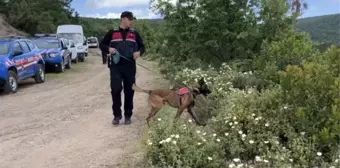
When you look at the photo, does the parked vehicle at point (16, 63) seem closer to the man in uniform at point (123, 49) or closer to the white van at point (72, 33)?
the man in uniform at point (123, 49)

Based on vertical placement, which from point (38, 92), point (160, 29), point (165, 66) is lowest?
point (38, 92)

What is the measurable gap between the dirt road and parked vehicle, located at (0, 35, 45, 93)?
928 mm

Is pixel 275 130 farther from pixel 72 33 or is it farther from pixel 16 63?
pixel 72 33

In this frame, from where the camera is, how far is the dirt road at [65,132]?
636 centimetres

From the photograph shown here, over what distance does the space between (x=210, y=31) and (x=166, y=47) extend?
170 cm

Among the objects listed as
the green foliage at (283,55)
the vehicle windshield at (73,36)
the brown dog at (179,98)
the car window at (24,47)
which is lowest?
the vehicle windshield at (73,36)

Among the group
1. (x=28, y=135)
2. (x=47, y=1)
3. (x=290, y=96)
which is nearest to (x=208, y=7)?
(x=28, y=135)

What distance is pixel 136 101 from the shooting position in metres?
10.9

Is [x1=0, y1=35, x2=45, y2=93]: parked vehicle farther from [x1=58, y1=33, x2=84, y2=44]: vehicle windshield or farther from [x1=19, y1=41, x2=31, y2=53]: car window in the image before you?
[x1=58, y1=33, x2=84, y2=44]: vehicle windshield

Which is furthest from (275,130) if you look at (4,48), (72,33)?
(72,33)

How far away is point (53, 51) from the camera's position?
68.9 feet

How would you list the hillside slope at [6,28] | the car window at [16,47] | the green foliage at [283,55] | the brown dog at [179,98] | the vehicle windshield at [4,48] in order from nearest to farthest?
the brown dog at [179,98], the green foliage at [283,55], the vehicle windshield at [4,48], the car window at [16,47], the hillside slope at [6,28]

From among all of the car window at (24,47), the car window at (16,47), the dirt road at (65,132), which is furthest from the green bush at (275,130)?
the car window at (24,47)

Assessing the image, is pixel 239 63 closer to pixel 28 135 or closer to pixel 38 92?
pixel 28 135
